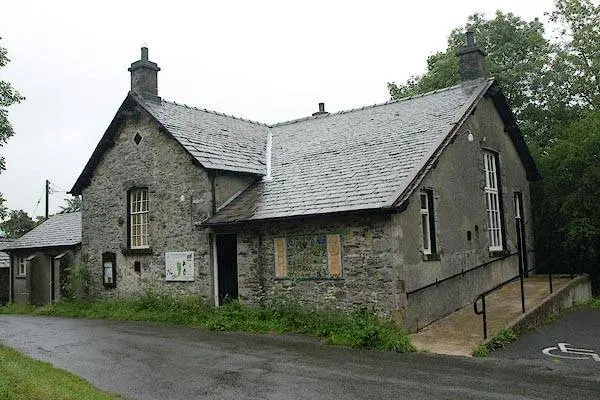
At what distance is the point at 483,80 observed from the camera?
1728cm

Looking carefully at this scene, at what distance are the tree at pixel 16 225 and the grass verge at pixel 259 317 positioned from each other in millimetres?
33852

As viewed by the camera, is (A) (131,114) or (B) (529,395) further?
(A) (131,114)

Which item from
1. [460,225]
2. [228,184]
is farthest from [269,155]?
[460,225]

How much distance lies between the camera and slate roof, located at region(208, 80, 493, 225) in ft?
43.0

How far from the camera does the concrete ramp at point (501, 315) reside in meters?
10.8

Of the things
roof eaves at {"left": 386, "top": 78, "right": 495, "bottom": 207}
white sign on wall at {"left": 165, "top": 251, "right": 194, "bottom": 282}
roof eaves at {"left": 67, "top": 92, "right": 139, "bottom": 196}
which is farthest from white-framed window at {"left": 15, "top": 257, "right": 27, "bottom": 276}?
roof eaves at {"left": 386, "top": 78, "right": 495, "bottom": 207}

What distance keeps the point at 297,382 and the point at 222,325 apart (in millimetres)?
5884

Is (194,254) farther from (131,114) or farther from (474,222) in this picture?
(474,222)

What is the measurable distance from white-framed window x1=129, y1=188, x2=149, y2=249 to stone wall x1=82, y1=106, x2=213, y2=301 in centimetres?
24

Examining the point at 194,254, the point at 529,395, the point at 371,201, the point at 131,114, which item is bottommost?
the point at 529,395

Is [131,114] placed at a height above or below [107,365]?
above

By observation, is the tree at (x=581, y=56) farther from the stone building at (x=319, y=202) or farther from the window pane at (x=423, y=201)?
the window pane at (x=423, y=201)

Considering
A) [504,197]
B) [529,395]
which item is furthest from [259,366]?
[504,197]

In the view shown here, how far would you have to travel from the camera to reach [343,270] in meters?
12.7
